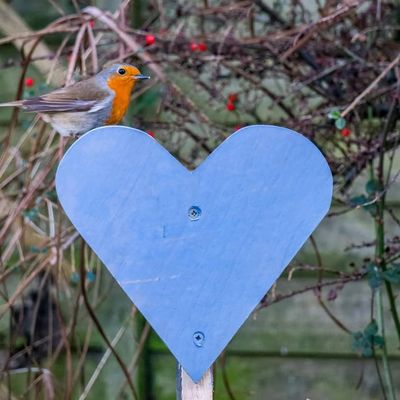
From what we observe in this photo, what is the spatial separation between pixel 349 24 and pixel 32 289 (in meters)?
1.52

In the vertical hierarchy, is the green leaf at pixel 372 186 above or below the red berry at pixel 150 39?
below

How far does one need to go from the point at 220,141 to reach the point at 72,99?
1.04 meters

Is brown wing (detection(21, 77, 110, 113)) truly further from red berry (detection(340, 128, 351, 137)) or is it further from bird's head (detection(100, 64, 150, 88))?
red berry (detection(340, 128, 351, 137))

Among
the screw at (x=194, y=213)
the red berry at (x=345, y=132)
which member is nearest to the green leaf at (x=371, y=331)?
the red berry at (x=345, y=132)

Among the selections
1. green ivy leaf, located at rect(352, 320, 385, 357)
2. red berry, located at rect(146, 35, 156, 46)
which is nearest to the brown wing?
red berry, located at rect(146, 35, 156, 46)

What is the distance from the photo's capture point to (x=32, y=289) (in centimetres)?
369

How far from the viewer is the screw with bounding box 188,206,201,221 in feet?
4.91

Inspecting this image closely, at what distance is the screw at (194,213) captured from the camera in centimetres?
150

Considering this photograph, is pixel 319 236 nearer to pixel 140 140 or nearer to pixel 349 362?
pixel 349 362

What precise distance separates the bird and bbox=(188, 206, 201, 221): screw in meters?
0.36

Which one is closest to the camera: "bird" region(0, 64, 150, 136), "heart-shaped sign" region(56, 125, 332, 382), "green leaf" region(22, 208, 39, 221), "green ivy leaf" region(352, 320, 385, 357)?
"heart-shaped sign" region(56, 125, 332, 382)

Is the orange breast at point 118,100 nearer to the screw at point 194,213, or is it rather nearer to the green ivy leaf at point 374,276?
the screw at point 194,213

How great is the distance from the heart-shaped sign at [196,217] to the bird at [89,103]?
0.32 meters

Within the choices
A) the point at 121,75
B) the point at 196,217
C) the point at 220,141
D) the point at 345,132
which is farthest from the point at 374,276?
the point at 196,217
